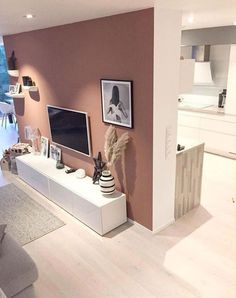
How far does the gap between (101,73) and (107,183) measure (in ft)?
3.96

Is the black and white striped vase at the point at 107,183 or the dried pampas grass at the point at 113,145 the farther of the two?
the black and white striped vase at the point at 107,183

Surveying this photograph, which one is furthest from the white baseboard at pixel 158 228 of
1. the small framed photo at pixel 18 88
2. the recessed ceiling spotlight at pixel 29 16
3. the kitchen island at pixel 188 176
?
the small framed photo at pixel 18 88

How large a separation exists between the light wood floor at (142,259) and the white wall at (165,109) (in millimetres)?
328

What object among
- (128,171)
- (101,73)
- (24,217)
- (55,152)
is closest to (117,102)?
(101,73)

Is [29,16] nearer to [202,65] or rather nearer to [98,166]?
[98,166]

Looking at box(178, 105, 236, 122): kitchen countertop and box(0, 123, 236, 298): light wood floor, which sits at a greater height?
box(178, 105, 236, 122): kitchen countertop

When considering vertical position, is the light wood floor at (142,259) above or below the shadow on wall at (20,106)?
below

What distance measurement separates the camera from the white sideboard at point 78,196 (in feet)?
9.80

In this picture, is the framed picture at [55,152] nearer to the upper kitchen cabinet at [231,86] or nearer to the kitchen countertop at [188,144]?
the kitchen countertop at [188,144]

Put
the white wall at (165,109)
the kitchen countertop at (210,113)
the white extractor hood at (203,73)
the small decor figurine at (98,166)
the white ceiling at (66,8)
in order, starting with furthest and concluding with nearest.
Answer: the white extractor hood at (203,73), the kitchen countertop at (210,113), the small decor figurine at (98,166), the white wall at (165,109), the white ceiling at (66,8)

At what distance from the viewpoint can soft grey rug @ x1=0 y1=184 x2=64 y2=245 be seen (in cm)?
311

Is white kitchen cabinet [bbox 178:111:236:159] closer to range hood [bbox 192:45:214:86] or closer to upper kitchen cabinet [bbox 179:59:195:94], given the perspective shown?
range hood [bbox 192:45:214:86]

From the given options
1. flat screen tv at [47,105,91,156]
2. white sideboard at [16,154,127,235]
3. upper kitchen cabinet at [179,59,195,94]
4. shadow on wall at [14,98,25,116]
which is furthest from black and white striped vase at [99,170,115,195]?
shadow on wall at [14,98,25,116]

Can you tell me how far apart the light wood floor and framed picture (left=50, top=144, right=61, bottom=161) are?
0.93m
